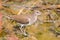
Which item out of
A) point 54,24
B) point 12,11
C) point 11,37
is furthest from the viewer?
point 12,11

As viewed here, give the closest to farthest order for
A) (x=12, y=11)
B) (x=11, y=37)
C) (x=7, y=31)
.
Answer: (x=11, y=37)
(x=7, y=31)
(x=12, y=11)

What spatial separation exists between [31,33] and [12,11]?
913mm

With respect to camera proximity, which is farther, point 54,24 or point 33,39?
point 54,24

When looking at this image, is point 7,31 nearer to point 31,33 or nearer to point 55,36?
point 31,33

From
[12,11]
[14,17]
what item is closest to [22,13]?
[12,11]

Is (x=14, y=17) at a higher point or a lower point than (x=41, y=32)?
higher

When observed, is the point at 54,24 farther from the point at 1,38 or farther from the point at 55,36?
the point at 1,38

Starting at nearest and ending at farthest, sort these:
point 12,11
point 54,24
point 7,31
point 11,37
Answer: point 11,37
point 7,31
point 54,24
point 12,11

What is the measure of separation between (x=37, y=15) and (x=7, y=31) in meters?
0.77

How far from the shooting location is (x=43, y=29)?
5.25 m

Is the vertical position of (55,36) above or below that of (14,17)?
below

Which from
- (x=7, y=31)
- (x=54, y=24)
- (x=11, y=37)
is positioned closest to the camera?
(x=11, y=37)

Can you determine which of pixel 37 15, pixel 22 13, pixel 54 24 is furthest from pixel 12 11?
pixel 54 24

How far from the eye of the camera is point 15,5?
19.6 ft
